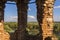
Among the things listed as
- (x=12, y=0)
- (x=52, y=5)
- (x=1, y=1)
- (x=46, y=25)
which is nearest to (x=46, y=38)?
(x=46, y=25)

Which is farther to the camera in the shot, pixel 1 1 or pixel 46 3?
pixel 1 1

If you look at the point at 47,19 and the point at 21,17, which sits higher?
the point at 47,19

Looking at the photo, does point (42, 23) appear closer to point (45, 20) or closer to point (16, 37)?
point (45, 20)

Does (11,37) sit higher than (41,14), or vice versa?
(41,14)

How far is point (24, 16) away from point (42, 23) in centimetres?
458

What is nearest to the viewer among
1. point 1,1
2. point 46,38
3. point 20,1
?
point 46,38

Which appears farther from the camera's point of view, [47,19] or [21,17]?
[21,17]

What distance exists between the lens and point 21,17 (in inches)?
1027

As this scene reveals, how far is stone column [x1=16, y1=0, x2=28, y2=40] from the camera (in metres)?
25.8

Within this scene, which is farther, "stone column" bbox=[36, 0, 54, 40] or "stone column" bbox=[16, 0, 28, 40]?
"stone column" bbox=[16, 0, 28, 40]

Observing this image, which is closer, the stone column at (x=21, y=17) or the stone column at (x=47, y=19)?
the stone column at (x=47, y=19)

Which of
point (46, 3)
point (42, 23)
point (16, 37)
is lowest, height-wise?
point (16, 37)

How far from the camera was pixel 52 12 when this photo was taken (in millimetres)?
21578

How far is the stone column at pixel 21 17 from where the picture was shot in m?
25.8
